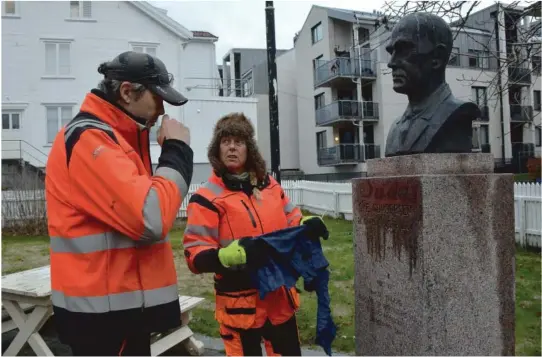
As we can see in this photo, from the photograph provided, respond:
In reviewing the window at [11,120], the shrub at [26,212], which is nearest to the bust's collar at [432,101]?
the shrub at [26,212]

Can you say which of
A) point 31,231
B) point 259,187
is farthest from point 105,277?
point 31,231

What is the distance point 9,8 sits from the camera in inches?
802

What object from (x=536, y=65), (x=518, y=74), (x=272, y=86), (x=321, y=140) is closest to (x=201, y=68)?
(x=321, y=140)

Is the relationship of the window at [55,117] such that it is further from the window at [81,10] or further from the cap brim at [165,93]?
the cap brim at [165,93]

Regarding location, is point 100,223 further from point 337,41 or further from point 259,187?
point 337,41

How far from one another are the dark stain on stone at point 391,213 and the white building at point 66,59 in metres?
16.6

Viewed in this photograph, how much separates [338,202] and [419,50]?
1048 centimetres

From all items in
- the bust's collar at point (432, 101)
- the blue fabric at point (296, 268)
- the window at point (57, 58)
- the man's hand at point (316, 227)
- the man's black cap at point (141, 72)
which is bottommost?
the blue fabric at point (296, 268)

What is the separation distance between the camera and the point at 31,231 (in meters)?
12.9

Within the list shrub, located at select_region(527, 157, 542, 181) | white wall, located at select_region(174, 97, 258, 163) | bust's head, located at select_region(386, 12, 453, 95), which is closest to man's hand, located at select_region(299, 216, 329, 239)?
bust's head, located at select_region(386, 12, 453, 95)

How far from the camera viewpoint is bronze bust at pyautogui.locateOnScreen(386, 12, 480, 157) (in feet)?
11.2

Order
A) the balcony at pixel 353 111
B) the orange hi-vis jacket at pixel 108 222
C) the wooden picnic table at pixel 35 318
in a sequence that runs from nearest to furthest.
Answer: the orange hi-vis jacket at pixel 108 222
the wooden picnic table at pixel 35 318
the balcony at pixel 353 111

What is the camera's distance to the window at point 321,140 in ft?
94.2

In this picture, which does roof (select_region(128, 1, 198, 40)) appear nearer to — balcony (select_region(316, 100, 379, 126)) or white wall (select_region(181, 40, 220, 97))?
white wall (select_region(181, 40, 220, 97))
